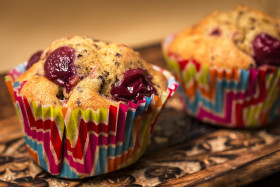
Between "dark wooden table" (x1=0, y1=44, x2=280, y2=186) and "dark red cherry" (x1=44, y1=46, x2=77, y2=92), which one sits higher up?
"dark red cherry" (x1=44, y1=46, x2=77, y2=92)

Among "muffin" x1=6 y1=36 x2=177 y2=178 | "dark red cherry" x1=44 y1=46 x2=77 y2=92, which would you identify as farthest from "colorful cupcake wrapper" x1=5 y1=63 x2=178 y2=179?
"dark red cherry" x1=44 y1=46 x2=77 y2=92

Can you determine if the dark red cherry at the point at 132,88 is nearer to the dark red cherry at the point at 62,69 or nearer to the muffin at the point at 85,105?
the muffin at the point at 85,105

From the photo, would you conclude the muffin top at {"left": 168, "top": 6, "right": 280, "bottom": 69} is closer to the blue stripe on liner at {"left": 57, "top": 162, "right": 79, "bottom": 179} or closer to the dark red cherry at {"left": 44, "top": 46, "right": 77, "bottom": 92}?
the dark red cherry at {"left": 44, "top": 46, "right": 77, "bottom": 92}

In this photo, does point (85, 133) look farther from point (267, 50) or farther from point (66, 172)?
point (267, 50)

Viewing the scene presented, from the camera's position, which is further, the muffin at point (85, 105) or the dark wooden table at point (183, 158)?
the dark wooden table at point (183, 158)

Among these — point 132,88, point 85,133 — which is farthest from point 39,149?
point 132,88

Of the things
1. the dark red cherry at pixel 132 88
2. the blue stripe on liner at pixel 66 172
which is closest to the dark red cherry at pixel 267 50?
the dark red cherry at pixel 132 88
